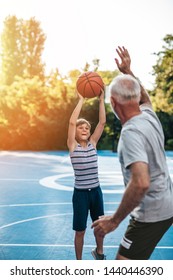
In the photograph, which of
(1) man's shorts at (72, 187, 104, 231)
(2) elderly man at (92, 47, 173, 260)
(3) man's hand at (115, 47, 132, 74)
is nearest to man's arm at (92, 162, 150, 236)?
(2) elderly man at (92, 47, 173, 260)

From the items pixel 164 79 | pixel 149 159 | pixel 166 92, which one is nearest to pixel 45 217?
pixel 149 159

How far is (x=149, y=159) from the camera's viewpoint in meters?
1.98

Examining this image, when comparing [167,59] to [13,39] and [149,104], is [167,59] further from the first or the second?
[149,104]

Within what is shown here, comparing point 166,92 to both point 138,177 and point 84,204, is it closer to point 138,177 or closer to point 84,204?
point 84,204

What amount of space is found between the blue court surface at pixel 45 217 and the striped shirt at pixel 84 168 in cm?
75

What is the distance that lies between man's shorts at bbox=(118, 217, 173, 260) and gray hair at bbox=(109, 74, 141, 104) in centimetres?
65

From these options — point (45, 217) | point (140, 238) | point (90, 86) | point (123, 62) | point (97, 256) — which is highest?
point (123, 62)

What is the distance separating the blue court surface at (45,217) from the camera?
152 inches

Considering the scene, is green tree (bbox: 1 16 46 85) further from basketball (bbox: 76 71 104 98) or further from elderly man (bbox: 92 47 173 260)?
elderly man (bbox: 92 47 173 260)

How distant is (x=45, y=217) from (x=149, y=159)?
3466 mm
